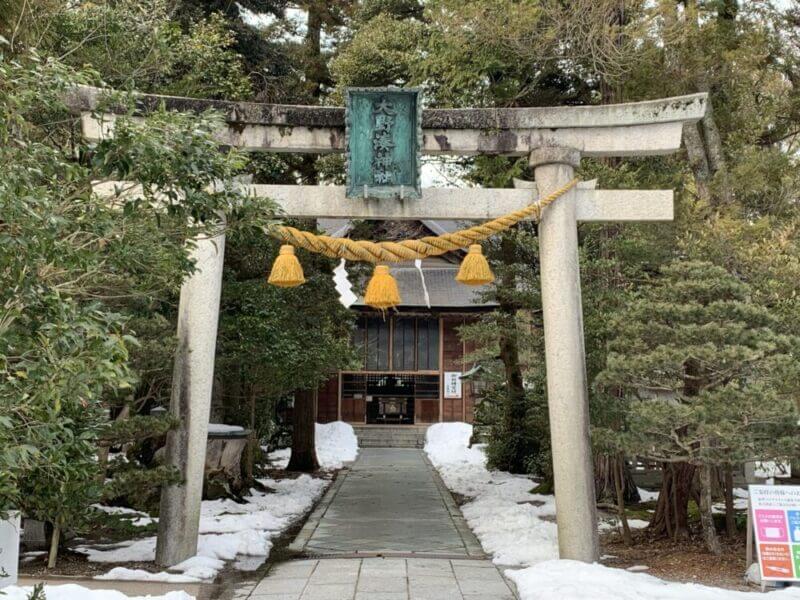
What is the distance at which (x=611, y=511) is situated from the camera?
41.8 feet

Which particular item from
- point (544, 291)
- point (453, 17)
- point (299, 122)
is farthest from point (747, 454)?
point (453, 17)

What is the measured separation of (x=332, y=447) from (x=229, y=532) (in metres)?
14.3

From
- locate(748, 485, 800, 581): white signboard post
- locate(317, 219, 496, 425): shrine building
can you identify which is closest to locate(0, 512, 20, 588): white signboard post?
locate(748, 485, 800, 581): white signboard post

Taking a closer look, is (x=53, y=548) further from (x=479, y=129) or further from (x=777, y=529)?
(x=777, y=529)

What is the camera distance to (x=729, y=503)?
9.41 meters

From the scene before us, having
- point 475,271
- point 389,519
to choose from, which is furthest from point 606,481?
point 475,271

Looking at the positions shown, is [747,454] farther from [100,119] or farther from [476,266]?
[100,119]

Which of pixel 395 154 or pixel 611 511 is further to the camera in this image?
pixel 611 511

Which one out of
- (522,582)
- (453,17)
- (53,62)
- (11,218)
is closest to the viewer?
(11,218)

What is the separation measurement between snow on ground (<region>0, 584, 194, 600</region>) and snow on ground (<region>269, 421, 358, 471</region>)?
12.7m

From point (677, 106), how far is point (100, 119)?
19.8 ft

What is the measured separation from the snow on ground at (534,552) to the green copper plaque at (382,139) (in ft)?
13.1

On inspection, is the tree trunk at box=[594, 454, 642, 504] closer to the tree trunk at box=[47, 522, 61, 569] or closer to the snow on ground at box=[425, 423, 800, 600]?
the snow on ground at box=[425, 423, 800, 600]

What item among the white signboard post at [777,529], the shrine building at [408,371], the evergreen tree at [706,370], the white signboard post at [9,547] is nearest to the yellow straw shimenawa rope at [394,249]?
the evergreen tree at [706,370]
